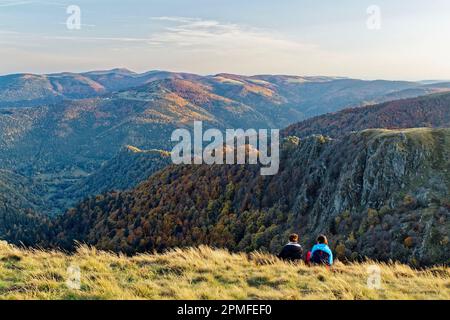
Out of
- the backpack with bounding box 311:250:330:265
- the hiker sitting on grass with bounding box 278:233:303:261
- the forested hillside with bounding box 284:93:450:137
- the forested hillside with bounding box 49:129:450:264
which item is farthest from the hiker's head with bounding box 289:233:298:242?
the forested hillside with bounding box 284:93:450:137

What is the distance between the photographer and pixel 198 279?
13609mm

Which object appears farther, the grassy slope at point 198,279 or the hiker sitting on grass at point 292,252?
the hiker sitting on grass at point 292,252

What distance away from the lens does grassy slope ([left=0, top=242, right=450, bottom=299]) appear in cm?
1156

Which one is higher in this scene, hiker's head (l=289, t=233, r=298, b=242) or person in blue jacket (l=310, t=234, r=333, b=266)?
hiker's head (l=289, t=233, r=298, b=242)

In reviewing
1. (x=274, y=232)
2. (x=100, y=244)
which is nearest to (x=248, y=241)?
(x=274, y=232)

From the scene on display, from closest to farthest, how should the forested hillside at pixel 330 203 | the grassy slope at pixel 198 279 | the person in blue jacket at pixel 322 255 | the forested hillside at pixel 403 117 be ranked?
the grassy slope at pixel 198 279, the person in blue jacket at pixel 322 255, the forested hillside at pixel 330 203, the forested hillside at pixel 403 117

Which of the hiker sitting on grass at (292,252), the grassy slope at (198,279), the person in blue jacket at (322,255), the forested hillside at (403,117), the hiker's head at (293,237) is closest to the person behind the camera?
the grassy slope at (198,279)

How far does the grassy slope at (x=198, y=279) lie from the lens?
1156cm

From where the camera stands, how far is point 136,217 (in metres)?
77.5

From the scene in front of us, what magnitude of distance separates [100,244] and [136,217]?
27.7 ft

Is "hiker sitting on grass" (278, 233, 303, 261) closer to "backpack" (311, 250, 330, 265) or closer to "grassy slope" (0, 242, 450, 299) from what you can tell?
"grassy slope" (0, 242, 450, 299)

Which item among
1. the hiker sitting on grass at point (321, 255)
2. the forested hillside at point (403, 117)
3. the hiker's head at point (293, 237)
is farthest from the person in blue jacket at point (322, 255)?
the forested hillside at point (403, 117)

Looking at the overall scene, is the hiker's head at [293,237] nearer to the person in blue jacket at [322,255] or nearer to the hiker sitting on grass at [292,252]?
the hiker sitting on grass at [292,252]
